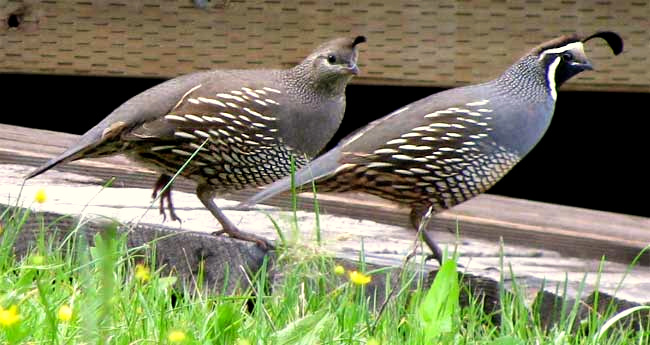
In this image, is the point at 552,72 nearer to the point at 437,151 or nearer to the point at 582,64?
the point at 582,64

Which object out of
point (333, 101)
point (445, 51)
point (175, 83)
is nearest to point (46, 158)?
point (175, 83)

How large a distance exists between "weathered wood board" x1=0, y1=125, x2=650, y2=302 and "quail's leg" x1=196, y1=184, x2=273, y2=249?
0.06 meters

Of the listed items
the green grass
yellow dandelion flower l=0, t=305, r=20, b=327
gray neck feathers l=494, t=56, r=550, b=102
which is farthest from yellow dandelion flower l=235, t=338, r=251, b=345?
gray neck feathers l=494, t=56, r=550, b=102

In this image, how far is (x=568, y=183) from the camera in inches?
284

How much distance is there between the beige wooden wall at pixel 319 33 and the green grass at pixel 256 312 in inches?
76.4

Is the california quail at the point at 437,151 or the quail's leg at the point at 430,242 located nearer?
the quail's leg at the point at 430,242

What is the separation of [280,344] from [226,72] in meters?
2.19

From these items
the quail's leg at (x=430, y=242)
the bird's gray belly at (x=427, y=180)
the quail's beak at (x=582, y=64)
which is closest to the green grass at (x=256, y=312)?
the quail's leg at (x=430, y=242)

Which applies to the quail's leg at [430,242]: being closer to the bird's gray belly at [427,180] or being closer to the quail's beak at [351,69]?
the bird's gray belly at [427,180]

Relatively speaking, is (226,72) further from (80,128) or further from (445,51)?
(80,128)

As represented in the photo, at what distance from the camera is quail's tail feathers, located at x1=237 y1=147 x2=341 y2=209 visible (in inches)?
173

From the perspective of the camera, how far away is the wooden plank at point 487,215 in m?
4.96

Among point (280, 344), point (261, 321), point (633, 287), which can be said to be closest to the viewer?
point (280, 344)

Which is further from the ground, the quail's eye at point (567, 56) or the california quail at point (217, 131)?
the quail's eye at point (567, 56)
